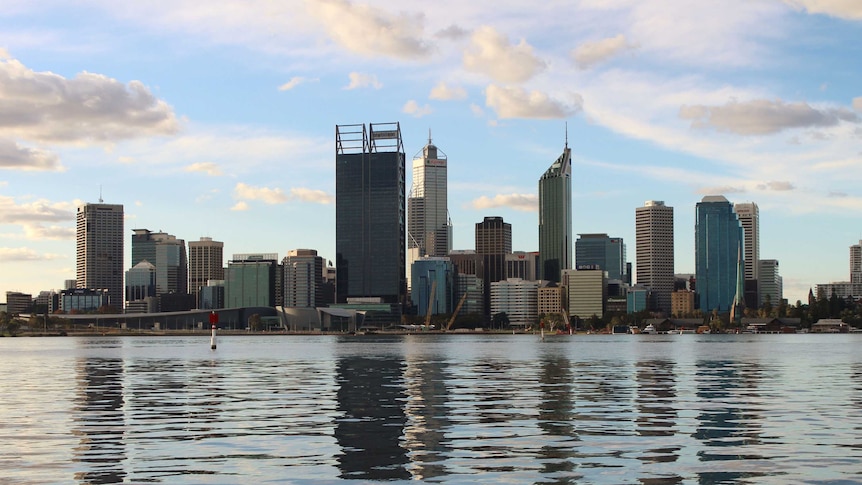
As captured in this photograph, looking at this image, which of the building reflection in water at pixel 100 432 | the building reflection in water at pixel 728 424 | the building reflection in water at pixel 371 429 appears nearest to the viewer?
the building reflection in water at pixel 728 424

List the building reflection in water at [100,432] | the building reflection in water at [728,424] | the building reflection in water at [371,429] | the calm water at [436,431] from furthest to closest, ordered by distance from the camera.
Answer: the building reflection in water at [371,429] → the building reflection in water at [100,432] → the building reflection in water at [728,424] → the calm water at [436,431]

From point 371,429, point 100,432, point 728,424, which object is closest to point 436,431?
point 371,429

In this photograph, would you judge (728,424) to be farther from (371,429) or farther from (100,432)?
(100,432)

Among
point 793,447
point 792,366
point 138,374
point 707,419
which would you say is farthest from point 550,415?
point 792,366

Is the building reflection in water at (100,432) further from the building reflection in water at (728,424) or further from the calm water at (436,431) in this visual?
the building reflection in water at (728,424)

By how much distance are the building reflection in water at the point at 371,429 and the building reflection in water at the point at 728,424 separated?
883 cm

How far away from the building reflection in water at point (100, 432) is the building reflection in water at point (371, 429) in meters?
6.52

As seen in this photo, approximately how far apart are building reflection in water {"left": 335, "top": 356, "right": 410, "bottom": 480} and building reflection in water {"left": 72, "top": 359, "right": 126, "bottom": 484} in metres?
6.52

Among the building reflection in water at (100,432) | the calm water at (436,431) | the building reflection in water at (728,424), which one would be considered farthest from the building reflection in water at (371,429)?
the building reflection in water at (728,424)

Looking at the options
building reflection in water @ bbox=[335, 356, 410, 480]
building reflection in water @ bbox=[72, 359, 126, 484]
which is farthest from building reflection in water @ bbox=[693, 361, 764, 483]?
building reflection in water @ bbox=[72, 359, 126, 484]

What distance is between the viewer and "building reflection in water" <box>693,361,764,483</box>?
3035 cm

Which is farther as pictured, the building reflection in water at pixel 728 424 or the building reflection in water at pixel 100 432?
the building reflection in water at pixel 100 432

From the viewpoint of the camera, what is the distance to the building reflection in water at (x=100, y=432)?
100 feet

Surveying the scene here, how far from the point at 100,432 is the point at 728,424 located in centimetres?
2354
